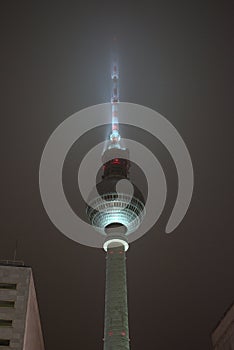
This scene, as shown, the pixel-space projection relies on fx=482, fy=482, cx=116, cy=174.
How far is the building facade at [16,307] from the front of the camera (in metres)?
53.2

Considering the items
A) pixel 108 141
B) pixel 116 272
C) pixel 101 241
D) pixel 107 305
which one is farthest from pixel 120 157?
pixel 107 305

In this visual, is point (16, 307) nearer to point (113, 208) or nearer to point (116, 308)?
point (116, 308)

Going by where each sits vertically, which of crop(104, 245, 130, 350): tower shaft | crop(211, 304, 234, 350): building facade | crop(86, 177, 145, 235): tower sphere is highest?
crop(86, 177, 145, 235): tower sphere

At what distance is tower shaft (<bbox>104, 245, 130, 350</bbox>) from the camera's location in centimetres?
6925

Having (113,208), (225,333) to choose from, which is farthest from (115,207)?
(225,333)

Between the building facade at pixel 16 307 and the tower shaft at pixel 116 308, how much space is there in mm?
14039

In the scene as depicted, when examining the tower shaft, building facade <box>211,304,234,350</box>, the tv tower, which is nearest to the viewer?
building facade <box>211,304,234,350</box>

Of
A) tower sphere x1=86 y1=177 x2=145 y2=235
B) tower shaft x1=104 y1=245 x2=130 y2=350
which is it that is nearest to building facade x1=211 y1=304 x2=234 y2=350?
A: tower shaft x1=104 y1=245 x2=130 y2=350

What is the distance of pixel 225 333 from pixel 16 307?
87.8 ft

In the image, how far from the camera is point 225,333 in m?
61.9

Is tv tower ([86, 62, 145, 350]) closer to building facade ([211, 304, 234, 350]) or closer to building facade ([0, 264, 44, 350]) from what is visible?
building facade ([211, 304, 234, 350])

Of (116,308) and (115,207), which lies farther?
(115,207)

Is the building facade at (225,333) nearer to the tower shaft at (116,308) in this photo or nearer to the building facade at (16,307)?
the tower shaft at (116,308)

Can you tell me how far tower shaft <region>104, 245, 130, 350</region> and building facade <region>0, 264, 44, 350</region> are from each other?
46.1 feet
